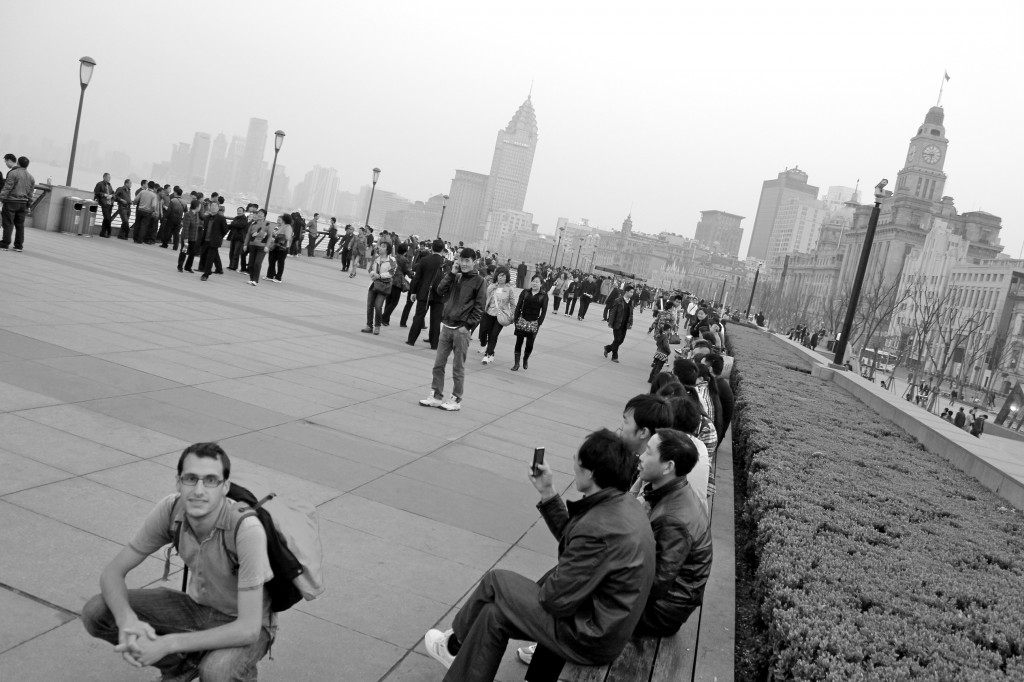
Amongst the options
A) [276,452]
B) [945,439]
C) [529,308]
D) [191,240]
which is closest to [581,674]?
[276,452]

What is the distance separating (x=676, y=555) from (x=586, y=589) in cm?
90

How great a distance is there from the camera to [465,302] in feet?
33.2

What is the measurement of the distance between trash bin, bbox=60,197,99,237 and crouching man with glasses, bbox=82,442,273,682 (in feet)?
71.2

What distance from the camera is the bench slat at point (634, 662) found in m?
3.99

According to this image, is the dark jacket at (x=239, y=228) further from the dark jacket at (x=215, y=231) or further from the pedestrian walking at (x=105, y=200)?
the pedestrian walking at (x=105, y=200)

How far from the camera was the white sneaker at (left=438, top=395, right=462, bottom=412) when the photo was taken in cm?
1005

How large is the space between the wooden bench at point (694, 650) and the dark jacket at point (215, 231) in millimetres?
13828

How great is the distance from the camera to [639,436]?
5227mm

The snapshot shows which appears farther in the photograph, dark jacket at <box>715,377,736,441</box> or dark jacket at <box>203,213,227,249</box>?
dark jacket at <box>203,213,227,249</box>

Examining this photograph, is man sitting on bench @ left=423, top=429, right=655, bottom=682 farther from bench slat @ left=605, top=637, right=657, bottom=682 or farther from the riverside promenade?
the riverside promenade

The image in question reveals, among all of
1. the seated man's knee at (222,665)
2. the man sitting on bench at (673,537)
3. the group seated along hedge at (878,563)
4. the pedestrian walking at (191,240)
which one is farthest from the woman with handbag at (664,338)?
the seated man's knee at (222,665)

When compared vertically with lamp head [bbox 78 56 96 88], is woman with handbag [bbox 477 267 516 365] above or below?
below

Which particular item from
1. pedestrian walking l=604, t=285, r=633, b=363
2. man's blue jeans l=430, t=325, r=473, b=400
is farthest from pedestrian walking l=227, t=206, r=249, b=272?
man's blue jeans l=430, t=325, r=473, b=400

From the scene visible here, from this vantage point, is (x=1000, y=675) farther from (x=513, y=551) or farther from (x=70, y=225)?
(x=70, y=225)
